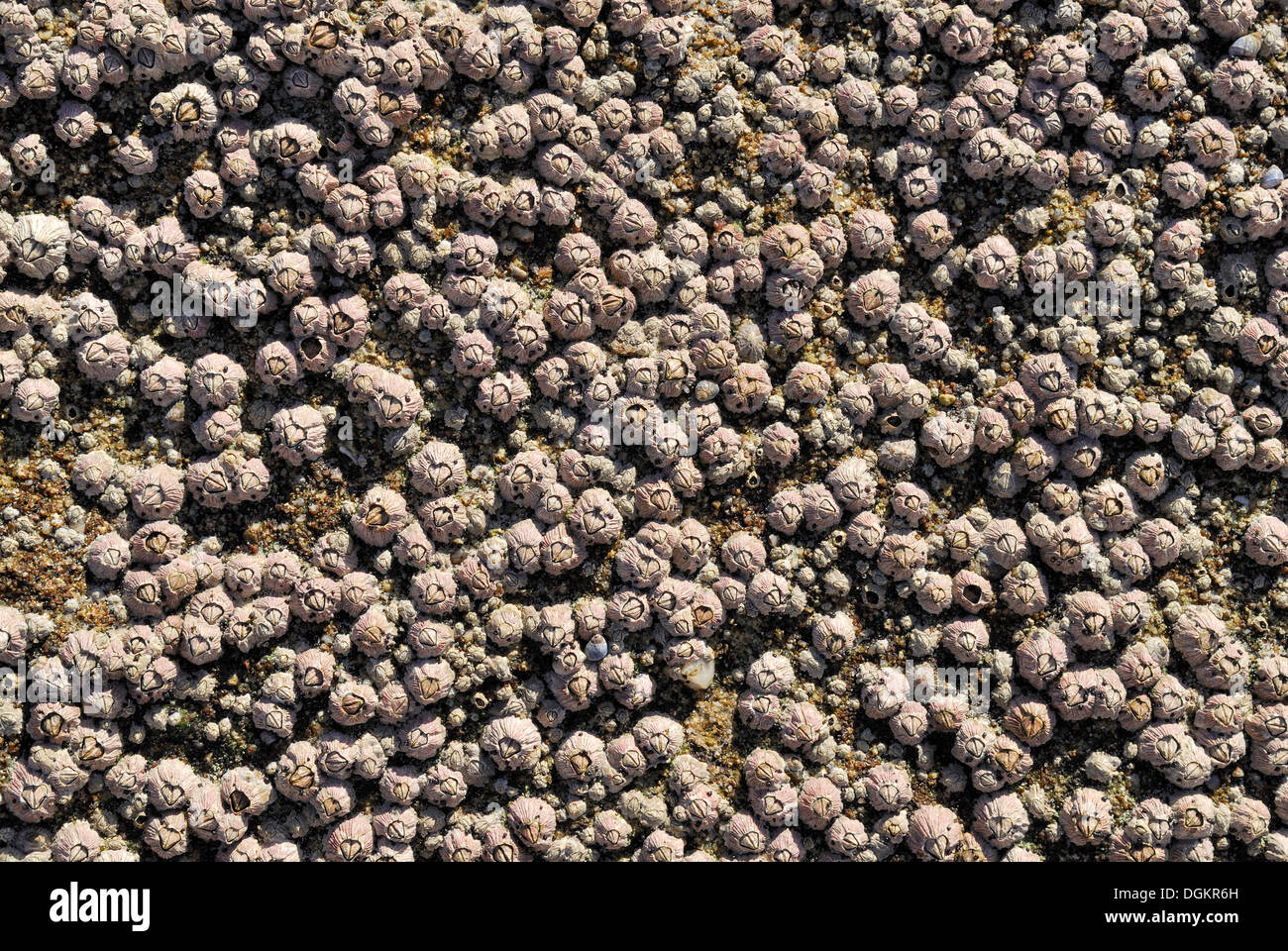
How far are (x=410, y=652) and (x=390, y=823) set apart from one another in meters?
0.43

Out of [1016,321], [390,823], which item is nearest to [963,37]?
[1016,321]

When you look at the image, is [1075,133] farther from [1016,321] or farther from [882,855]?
[882,855]

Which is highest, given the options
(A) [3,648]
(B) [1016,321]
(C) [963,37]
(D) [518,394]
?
(C) [963,37]

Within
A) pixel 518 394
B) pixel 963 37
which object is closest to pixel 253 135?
pixel 518 394

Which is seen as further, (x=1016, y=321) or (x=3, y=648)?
(x=1016, y=321)

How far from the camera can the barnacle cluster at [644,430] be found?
2.71m

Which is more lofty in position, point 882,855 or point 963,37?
point 963,37

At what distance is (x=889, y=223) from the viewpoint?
2838 millimetres

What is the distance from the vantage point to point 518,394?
2.75 meters

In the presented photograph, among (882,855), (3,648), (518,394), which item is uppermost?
(518,394)

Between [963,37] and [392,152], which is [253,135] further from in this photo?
[963,37]

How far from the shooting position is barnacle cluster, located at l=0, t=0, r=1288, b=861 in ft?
8.88

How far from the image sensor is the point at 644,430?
2764 millimetres

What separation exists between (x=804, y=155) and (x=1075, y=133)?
0.73m
